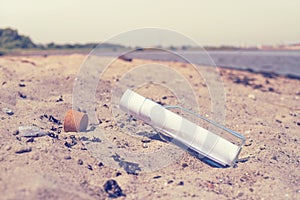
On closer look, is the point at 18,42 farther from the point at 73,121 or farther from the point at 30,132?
the point at 30,132

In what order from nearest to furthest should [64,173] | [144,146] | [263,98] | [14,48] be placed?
[64,173], [144,146], [263,98], [14,48]

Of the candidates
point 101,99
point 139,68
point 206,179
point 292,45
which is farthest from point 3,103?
point 292,45

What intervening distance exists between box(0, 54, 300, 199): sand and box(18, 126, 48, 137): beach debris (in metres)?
0.14

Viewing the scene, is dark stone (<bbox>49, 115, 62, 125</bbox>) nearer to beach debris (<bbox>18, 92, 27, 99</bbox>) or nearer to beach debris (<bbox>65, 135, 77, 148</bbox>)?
beach debris (<bbox>65, 135, 77, 148</bbox>)

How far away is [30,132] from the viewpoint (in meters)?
7.42

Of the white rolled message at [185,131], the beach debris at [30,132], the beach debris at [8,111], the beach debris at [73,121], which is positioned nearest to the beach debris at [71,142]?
the beach debris at [73,121]

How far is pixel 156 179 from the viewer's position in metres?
6.79

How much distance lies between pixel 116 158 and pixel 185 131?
163cm

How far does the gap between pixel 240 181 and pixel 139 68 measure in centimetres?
1059

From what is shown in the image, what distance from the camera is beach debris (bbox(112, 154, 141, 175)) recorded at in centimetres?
700

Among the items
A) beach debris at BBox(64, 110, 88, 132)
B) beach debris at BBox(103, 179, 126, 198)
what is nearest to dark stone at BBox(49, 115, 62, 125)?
beach debris at BBox(64, 110, 88, 132)

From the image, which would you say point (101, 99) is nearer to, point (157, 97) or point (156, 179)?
point (157, 97)

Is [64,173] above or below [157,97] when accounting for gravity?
below

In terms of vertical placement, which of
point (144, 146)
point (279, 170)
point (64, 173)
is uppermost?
point (279, 170)
